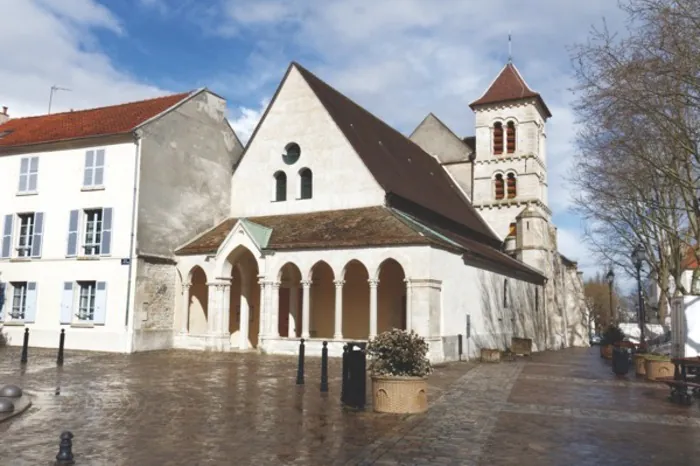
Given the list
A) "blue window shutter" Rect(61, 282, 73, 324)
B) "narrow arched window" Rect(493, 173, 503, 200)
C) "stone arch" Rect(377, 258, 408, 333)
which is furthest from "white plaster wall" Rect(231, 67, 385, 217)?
"narrow arched window" Rect(493, 173, 503, 200)

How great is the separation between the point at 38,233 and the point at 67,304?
370 cm

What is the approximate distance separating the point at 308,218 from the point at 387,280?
4.33m

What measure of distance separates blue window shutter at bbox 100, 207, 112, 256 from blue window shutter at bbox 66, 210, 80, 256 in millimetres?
1561

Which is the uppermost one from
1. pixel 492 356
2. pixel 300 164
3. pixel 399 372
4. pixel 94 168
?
pixel 300 164

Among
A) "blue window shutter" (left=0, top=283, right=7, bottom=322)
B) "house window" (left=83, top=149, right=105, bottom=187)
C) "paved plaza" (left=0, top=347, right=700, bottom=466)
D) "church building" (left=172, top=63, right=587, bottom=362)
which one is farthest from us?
"blue window shutter" (left=0, top=283, right=7, bottom=322)

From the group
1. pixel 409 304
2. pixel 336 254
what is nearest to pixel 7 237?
pixel 336 254

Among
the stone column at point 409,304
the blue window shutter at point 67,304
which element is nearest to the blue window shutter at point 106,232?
the blue window shutter at point 67,304

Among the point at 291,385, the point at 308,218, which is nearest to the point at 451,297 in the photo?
the point at 308,218

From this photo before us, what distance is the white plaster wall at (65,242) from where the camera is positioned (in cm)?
2441

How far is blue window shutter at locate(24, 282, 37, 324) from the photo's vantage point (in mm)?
25812

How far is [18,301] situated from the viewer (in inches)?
1050

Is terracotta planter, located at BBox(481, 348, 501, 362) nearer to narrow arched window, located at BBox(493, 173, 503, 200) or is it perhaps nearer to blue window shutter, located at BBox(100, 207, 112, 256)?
blue window shutter, located at BBox(100, 207, 112, 256)

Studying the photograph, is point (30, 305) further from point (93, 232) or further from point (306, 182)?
point (306, 182)

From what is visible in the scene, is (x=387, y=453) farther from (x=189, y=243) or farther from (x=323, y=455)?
(x=189, y=243)
